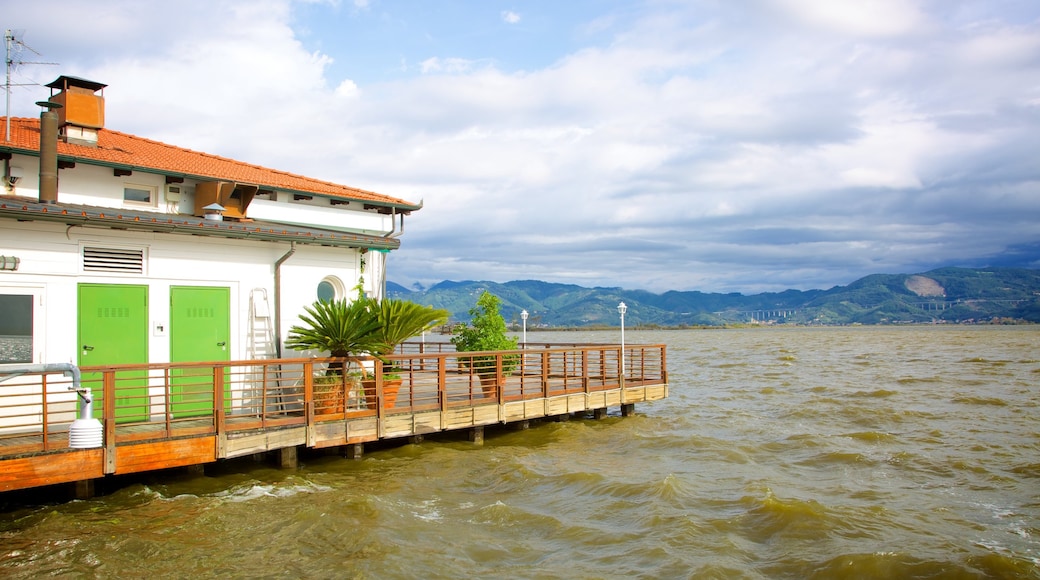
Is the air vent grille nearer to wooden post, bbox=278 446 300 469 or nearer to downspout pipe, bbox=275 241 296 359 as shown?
downspout pipe, bbox=275 241 296 359

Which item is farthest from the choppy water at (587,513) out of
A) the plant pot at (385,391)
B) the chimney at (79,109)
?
the chimney at (79,109)

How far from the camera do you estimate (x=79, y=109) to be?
15.1m

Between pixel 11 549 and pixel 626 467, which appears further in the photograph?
pixel 626 467

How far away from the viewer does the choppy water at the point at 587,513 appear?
9.03 meters

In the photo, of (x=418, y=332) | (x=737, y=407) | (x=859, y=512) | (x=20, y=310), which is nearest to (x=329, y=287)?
(x=418, y=332)

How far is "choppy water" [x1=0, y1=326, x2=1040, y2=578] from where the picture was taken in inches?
356

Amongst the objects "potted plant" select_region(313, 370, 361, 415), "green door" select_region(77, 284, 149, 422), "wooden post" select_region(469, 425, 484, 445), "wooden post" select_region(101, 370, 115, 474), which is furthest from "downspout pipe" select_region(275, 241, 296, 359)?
"wooden post" select_region(469, 425, 484, 445)

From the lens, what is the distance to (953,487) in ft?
44.6

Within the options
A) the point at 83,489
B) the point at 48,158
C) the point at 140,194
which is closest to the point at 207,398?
the point at 83,489

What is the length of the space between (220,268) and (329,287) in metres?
2.34

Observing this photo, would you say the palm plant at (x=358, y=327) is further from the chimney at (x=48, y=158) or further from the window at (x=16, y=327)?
the chimney at (x=48, y=158)

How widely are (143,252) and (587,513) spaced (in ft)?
28.2

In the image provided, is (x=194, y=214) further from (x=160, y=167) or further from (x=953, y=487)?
(x=953, y=487)

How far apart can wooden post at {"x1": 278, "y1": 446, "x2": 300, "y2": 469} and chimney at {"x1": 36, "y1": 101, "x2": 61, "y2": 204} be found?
5.62 m
